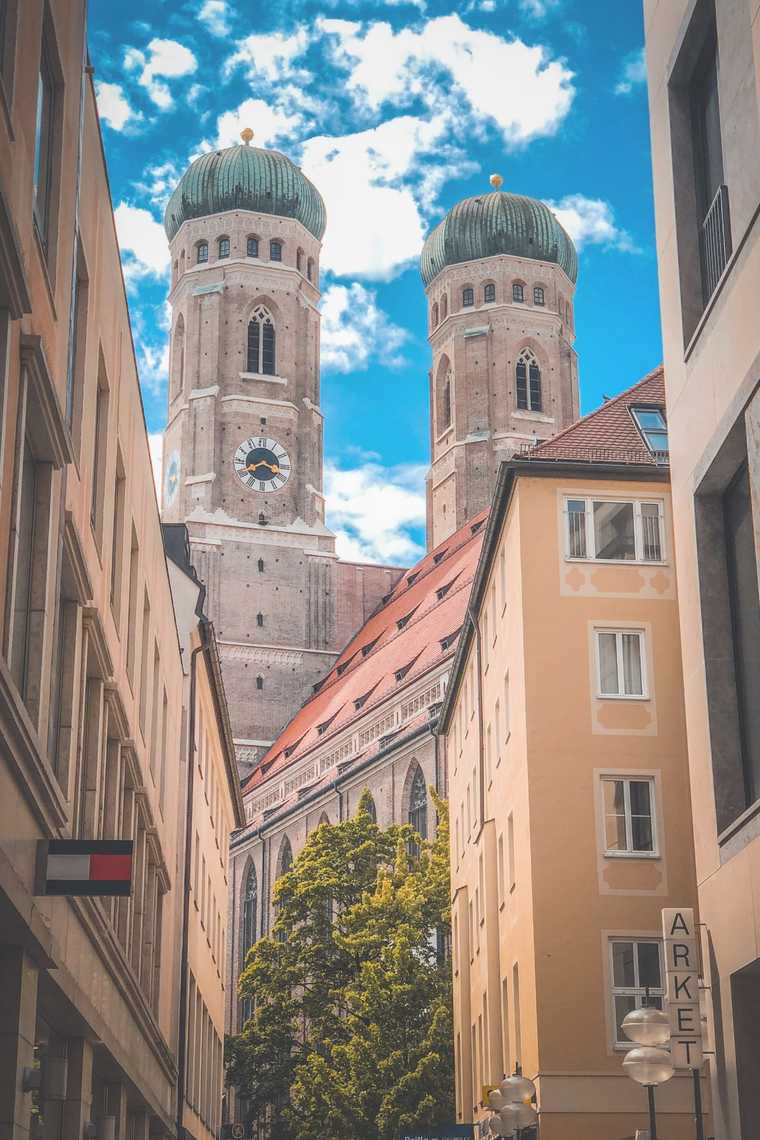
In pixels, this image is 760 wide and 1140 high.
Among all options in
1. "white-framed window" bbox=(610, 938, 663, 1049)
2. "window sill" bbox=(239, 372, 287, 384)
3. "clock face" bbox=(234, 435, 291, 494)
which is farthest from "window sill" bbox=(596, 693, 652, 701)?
"window sill" bbox=(239, 372, 287, 384)

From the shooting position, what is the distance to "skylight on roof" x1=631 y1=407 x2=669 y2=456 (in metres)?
27.5

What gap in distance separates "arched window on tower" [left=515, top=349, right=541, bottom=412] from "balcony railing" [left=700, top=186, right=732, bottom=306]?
7751 centimetres

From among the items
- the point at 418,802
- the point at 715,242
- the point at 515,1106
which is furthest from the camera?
the point at 418,802

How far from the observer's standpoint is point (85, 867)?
1144 cm

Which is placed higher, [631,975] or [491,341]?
[491,341]

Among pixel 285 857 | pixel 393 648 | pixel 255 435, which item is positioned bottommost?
pixel 285 857

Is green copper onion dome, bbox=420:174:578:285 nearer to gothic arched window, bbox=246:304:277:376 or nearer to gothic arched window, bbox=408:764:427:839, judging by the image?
gothic arched window, bbox=246:304:277:376

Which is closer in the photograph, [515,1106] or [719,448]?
[719,448]

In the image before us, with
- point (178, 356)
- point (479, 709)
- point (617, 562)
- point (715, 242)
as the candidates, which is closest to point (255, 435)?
point (178, 356)

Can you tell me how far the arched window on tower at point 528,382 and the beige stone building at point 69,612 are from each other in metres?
69.8

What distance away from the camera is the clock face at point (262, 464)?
8438 cm

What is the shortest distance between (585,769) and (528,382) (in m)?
68.8

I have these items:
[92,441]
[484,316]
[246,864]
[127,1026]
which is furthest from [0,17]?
[484,316]

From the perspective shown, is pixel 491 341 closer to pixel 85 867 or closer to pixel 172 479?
pixel 172 479
